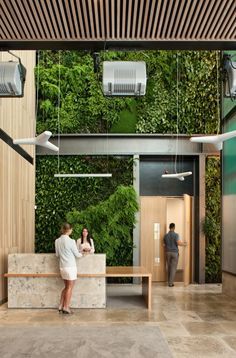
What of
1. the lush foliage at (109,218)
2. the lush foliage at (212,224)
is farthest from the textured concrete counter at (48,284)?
the lush foliage at (212,224)

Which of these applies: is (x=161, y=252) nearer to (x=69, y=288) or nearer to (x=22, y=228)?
(x=22, y=228)

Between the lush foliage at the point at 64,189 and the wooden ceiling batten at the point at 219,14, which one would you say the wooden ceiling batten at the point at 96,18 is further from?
the lush foliage at the point at 64,189


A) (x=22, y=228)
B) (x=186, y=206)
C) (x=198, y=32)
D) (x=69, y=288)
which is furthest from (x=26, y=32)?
(x=186, y=206)

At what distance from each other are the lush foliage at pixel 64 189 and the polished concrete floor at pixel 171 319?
356 cm

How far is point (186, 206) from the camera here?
13633 millimetres

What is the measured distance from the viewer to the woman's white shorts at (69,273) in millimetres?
8719

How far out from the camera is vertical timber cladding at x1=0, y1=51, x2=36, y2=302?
32.7ft

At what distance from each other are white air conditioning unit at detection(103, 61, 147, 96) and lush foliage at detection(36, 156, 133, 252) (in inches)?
346

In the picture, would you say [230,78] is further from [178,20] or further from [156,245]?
[156,245]

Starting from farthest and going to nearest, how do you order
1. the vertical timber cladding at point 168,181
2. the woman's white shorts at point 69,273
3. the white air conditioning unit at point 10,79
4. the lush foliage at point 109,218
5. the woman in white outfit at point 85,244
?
the vertical timber cladding at point 168,181, the lush foliage at point 109,218, the woman in white outfit at point 85,244, the woman's white shorts at point 69,273, the white air conditioning unit at point 10,79

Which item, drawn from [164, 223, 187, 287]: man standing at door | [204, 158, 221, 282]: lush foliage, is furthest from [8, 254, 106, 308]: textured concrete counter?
[204, 158, 221, 282]: lush foliage

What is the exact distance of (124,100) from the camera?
14.6m

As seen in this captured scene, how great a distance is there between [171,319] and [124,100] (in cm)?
760

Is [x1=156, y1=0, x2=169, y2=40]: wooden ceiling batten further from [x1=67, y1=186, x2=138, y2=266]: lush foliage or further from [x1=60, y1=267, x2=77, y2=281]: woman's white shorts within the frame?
[x1=67, y1=186, x2=138, y2=266]: lush foliage
